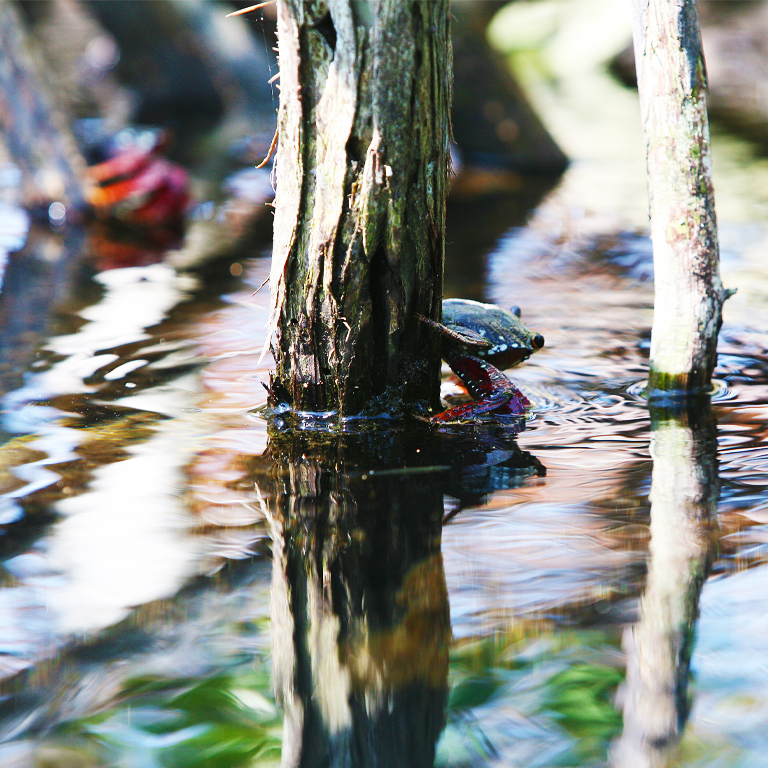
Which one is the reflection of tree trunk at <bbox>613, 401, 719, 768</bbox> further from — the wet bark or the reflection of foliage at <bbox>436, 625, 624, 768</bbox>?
the wet bark

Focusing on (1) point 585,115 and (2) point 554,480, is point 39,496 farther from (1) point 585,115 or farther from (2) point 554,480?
(1) point 585,115

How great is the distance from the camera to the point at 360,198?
9.22ft

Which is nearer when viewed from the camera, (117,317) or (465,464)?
(465,464)

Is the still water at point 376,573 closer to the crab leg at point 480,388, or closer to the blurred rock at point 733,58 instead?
the crab leg at point 480,388

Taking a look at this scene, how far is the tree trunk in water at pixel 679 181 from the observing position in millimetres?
3131

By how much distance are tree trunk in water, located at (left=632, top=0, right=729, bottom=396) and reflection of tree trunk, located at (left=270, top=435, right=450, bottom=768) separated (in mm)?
1260

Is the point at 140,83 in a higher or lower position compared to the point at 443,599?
higher

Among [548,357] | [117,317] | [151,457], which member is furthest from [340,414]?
[117,317]

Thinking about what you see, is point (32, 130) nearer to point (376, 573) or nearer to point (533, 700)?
point (376, 573)

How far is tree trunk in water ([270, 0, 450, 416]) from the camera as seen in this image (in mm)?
2680

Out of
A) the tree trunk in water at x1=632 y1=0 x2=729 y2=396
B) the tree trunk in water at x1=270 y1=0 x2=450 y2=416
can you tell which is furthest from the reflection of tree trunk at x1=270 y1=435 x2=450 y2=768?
the tree trunk in water at x1=632 y1=0 x2=729 y2=396

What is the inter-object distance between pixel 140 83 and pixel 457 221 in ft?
28.0

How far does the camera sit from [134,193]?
7531 millimetres

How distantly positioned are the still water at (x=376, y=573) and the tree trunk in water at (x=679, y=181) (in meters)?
0.37
